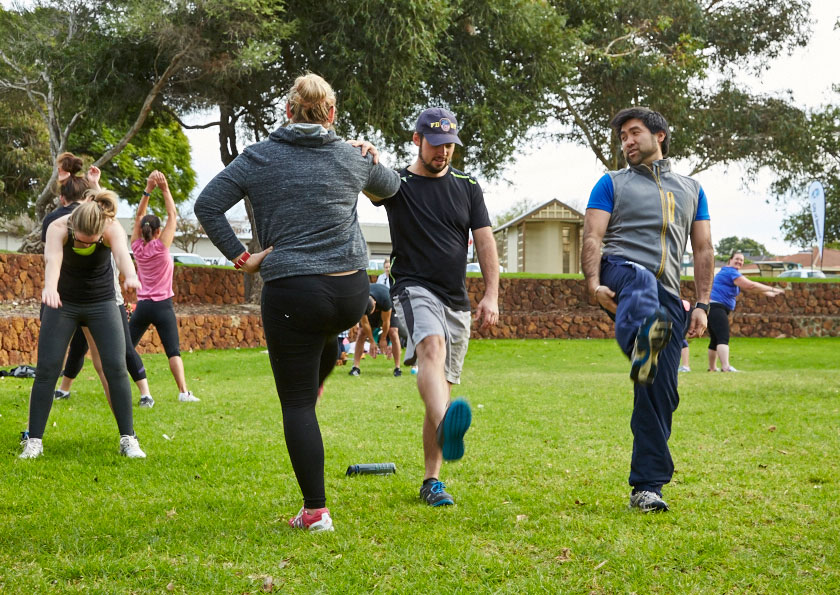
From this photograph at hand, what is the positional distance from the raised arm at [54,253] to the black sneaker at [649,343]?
3.57 metres

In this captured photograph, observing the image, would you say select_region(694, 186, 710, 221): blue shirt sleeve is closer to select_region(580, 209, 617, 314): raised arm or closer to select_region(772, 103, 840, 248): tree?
select_region(580, 209, 617, 314): raised arm

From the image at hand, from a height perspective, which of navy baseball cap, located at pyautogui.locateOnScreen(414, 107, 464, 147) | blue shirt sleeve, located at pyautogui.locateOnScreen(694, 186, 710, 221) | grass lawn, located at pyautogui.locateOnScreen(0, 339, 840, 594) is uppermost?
navy baseball cap, located at pyautogui.locateOnScreen(414, 107, 464, 147)

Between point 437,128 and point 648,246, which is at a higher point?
point 437,128

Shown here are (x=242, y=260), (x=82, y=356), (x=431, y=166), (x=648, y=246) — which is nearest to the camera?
(x=242, y=260)

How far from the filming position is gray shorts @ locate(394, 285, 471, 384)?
4.47 meters

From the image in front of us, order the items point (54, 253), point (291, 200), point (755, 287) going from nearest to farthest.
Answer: point (291, 200) < point (54, 253) < point (755, 287)

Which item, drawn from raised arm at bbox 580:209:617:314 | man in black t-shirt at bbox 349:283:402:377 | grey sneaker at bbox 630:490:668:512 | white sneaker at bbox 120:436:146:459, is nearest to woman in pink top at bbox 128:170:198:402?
white sneaker at bbox 120:436:146:459

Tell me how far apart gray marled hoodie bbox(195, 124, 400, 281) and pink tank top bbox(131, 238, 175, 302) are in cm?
529

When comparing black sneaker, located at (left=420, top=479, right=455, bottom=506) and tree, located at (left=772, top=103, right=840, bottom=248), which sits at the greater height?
tree, located at (left=772, top=103, right=840, bottom=248)

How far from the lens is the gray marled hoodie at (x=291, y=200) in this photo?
3.67 meters

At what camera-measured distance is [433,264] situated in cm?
452

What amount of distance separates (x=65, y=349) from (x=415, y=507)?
277 cm

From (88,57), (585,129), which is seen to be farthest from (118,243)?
(585,129)

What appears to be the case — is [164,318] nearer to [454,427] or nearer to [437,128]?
[437,128]
